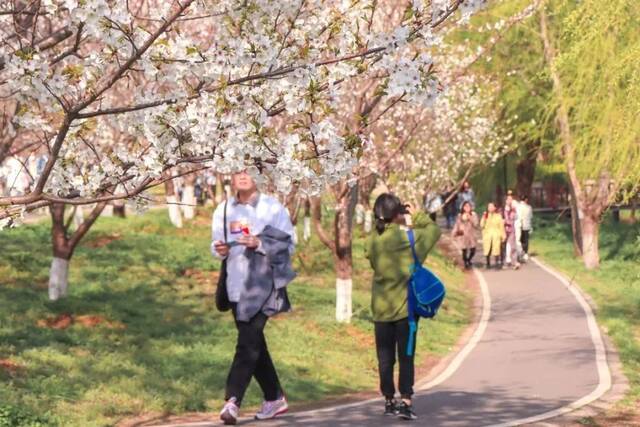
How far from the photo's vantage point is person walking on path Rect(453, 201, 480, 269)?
3161cm

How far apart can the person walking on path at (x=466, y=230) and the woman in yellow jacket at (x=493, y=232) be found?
0.29m

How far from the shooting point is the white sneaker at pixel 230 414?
987 centimetres

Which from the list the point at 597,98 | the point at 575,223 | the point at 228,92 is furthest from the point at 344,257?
the point at 575,223

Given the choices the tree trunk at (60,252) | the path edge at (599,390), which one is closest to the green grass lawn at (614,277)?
the path edge at (599,390)

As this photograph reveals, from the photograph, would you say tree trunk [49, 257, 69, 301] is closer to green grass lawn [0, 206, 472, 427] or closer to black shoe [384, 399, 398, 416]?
green grass lawn [0, 206, 472, 427]

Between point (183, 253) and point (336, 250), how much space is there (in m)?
7.36

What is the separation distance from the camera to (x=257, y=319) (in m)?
10.0

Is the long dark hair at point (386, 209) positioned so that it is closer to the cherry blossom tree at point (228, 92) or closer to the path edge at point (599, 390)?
the path edge at point (599, 390)

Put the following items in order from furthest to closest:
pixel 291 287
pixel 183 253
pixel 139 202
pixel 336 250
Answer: pixel 183 253 → pixel 291 287 → pixel 336 250 → pixel 139 202

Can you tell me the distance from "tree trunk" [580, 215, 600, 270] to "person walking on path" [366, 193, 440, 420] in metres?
19.7

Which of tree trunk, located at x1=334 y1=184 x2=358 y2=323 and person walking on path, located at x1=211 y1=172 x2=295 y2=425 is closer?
person walking on path, located at x1=211 y1=172 x2=295 y2=425

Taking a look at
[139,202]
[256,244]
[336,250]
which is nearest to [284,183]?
[139,202]

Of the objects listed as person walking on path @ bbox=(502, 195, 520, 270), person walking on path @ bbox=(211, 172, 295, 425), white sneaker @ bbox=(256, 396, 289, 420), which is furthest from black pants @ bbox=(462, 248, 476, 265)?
person walking on path @ bbox=(211, 172, 295, 425)

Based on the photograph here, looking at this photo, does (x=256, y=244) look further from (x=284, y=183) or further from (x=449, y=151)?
(x=449, y=151)
